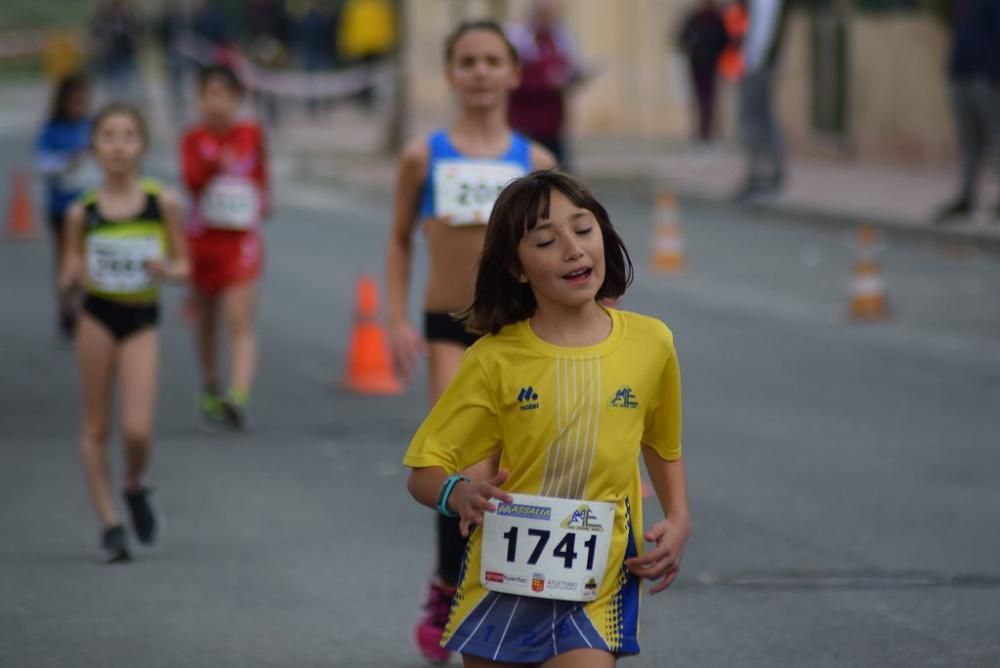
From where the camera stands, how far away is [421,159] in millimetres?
6652

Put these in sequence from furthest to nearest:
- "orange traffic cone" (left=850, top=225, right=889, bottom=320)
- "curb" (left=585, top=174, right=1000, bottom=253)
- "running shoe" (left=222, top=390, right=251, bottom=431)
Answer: "curb" (left=585, top=174, right=1000, bottom=253), "orange traffic cone" (left=850, top=225, right=889, bottom=320), "running shoe" (left=222, top=390, right=251, bottom=431)

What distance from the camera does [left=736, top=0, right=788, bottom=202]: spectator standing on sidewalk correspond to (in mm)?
20453

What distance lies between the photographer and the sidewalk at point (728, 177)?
1894 centimetres

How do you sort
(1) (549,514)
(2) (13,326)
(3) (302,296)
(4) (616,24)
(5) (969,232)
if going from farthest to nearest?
(4) (616,24) → (5) (969,232) → (3) (302,296) → (2) (13,326) → (1) (549,514)

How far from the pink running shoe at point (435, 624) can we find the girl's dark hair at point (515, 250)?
71.8 inches

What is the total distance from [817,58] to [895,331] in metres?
13.0

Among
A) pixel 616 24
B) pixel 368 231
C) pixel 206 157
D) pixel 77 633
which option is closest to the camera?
pixel 77 633

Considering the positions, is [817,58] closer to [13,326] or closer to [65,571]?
[13,326]

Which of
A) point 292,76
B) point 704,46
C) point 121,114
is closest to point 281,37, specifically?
point 292,76

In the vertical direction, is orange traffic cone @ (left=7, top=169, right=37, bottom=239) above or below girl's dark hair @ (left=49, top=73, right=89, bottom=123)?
below

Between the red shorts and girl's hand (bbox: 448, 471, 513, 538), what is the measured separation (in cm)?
684

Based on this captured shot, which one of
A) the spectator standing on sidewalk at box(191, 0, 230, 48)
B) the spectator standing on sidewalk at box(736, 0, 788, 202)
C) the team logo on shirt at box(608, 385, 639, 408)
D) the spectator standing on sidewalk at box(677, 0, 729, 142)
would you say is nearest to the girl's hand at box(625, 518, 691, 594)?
the team logo on shirt at box(608, 385, 639, 408)

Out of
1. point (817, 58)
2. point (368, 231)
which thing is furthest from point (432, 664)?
point (817, 58)

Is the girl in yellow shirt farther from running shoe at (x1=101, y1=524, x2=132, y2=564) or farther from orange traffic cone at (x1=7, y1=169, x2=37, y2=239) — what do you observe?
orange traffic cone at (x1=7, y1=169, x2=37, y2=239)
